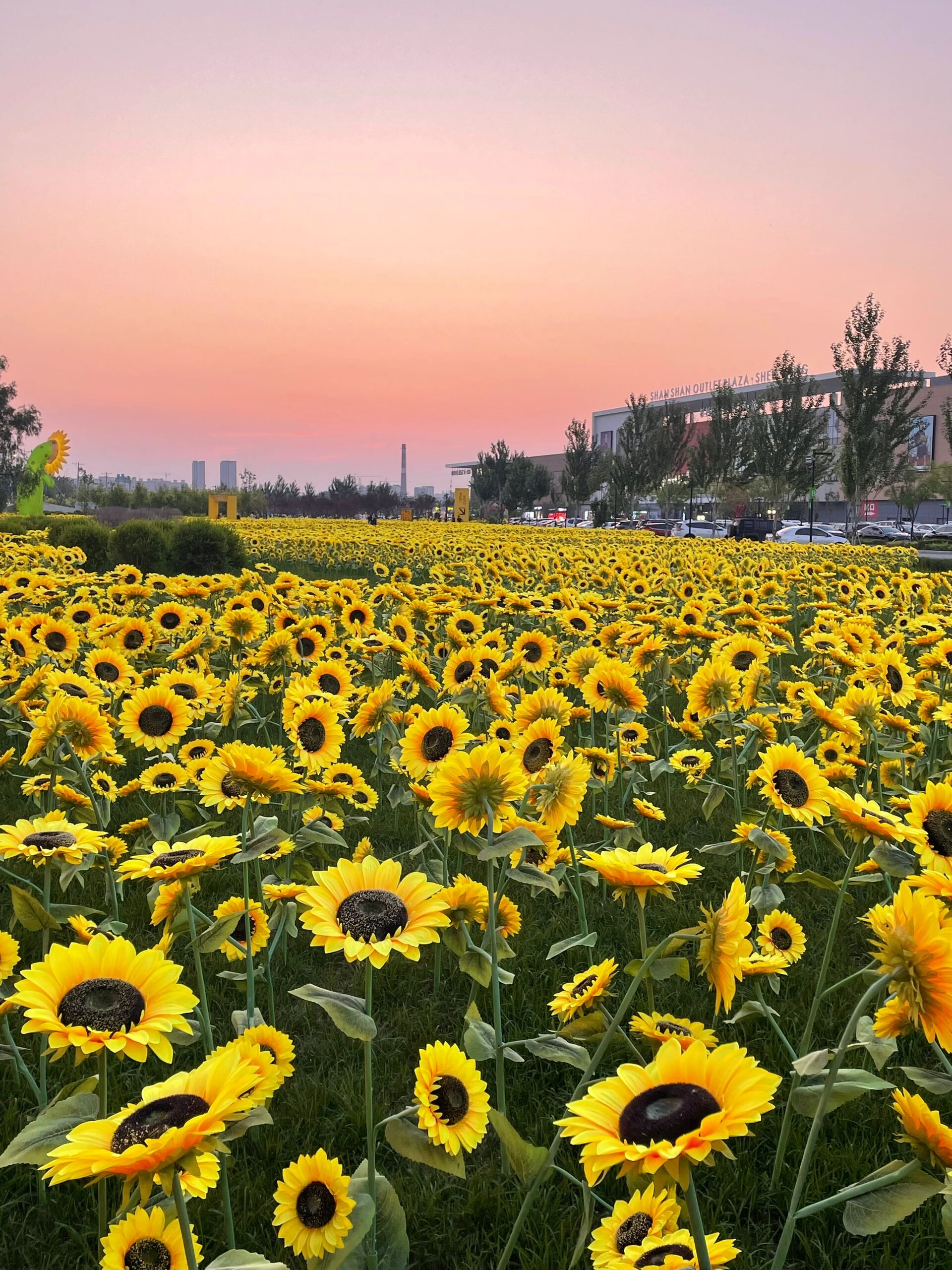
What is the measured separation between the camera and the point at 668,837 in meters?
4.48

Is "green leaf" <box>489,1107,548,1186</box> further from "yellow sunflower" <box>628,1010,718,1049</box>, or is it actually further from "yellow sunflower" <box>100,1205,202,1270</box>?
"yellow sunflower" <box>100,1205,202,1270</box>

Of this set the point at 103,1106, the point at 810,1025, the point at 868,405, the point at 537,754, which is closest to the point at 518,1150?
the point at 103,1106

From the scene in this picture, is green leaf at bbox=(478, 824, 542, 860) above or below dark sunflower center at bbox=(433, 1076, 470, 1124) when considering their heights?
above

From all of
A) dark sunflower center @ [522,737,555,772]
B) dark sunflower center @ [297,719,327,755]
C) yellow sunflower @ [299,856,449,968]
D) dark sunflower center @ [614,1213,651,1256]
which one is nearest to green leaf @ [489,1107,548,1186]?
dark sunflower center @ [614,1213,651,1256]

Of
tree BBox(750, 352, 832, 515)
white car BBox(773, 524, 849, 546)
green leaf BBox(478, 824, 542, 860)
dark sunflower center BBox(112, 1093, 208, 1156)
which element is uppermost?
tree BBox(750, 352, 832, 515)

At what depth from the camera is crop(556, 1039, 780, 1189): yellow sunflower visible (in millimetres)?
948

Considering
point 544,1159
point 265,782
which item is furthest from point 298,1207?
point 265,782

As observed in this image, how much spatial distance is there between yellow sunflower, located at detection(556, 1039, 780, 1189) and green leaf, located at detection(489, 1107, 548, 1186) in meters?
0.29

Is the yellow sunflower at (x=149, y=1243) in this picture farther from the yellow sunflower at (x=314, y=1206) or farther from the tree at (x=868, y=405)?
the tree at (x=868, y=405)

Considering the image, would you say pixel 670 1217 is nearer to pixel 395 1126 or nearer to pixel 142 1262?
pixel 395 1126

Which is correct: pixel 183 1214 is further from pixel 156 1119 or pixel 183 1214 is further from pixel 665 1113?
pixel 665 1113

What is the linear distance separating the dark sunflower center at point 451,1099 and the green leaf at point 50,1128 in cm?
53

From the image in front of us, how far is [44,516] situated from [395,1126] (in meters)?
22.5

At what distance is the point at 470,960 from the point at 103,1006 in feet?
3.11
